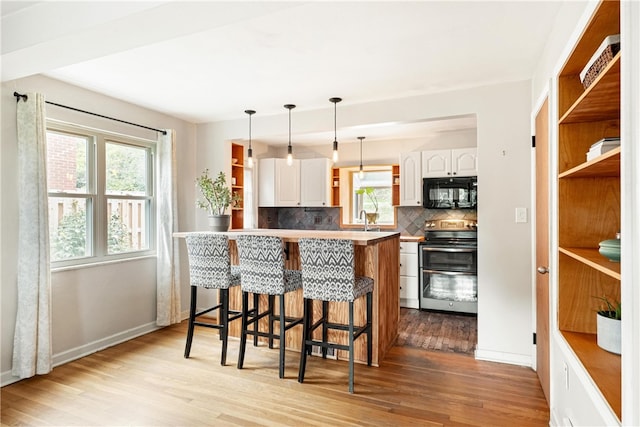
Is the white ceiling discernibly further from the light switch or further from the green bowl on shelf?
the green bowl on shelf

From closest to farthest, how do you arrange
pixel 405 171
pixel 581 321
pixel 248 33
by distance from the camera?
pixel 581 321, pixel 248 33, pixel 405 171

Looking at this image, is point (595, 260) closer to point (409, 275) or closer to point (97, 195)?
point (409, 275)

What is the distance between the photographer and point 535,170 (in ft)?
9.65

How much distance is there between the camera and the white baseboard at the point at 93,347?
2.83 metres

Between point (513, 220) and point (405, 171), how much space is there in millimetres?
2256

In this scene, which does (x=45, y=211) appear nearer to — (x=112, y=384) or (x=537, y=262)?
(x=112, y=384)

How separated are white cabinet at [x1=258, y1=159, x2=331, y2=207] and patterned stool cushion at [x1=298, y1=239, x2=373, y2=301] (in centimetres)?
308

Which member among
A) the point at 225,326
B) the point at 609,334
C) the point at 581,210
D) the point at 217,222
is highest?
the point at 581,210

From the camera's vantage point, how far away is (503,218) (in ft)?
10.5

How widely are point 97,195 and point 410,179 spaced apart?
3834 mm

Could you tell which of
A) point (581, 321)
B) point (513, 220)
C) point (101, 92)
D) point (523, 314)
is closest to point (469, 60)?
point (513, 220)

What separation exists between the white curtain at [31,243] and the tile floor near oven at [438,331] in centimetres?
310

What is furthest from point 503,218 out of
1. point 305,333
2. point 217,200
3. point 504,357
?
point 217,200

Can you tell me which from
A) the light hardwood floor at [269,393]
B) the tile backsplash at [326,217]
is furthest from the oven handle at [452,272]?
the light hardwood floor at [269,393]
